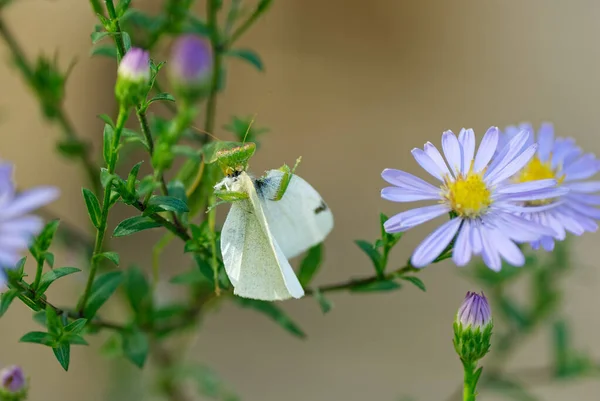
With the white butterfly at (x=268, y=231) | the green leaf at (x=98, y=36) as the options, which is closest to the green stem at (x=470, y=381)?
the white butterfly at (x=268, y=231)

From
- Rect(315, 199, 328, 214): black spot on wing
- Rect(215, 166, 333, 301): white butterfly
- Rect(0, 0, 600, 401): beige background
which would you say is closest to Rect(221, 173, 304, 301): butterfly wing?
Rect(215, 166, 333, 301): white butterfly

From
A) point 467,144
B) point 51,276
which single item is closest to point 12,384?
point 51,276

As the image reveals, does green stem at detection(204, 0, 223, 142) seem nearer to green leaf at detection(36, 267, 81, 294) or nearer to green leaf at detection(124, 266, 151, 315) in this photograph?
green leaf at detection(124, 266, 151, 315)

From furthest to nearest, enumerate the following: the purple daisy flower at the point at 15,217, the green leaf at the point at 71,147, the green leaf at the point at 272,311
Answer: the green leaf at the point at 71,147 < the green leaf at the point at 272,311 < the purple daisy flower at the point at 15,217

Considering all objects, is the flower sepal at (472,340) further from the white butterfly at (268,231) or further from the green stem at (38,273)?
the green stem at (38,273)

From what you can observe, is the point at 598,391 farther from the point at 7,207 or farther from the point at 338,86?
the point at 7,207

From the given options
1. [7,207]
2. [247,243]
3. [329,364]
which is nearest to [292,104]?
[329,364]

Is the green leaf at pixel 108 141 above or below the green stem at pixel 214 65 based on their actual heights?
below
